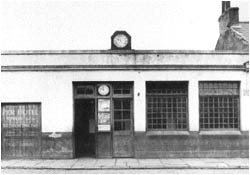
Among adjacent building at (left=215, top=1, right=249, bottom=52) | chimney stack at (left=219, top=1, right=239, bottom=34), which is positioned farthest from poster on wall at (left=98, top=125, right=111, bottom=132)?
chimney stack at (left=219, top=1, right=239, bottom=34)

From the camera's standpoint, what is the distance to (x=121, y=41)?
1335 cm

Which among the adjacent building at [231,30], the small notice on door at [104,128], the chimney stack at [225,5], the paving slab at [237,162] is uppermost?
the chimney stack at [225,5]

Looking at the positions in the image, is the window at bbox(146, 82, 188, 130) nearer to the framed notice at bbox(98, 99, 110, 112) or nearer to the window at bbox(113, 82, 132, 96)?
the window at bbox(113, 82, 132, 96)

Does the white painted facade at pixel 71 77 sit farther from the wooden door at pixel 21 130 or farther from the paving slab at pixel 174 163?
the paving slab at pixel 174 163

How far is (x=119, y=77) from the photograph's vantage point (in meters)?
13.2

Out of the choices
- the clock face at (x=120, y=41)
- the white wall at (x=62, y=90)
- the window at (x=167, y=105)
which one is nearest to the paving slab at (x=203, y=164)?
the white wall at (x=62, y=90)

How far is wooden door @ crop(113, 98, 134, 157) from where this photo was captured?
1313 cm

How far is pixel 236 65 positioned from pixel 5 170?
10.1 m

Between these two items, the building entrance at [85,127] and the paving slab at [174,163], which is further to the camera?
the building entrance at [85,127]

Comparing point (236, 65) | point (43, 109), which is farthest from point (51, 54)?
point (236, 65)

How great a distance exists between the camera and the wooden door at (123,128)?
13.1 meters

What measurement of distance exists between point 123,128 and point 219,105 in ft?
14.0

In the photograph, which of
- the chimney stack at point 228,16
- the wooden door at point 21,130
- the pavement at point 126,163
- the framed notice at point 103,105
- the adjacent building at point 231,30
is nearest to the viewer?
the pavement at point 126,163

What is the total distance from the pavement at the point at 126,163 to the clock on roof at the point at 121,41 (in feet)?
15.4
